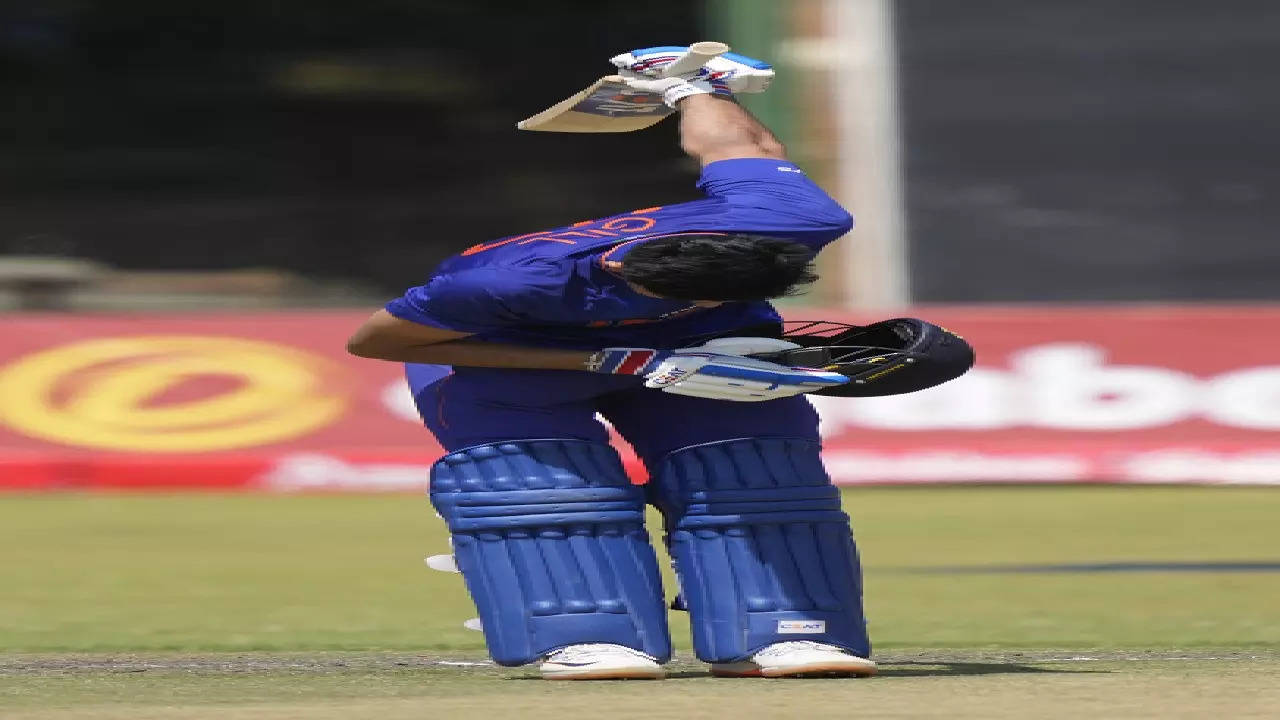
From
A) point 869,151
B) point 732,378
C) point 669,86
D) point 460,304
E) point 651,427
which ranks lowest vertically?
point 651,427

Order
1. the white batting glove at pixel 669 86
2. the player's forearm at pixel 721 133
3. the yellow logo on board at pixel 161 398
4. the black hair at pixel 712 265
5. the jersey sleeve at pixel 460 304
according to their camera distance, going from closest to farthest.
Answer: the black hair at pixel 712 265
the jersey sleeve at pixel 460 304
the player's forearm at pixel 721 133
the white batting glove at pixel 669 86
the yellow logo on board at pixel 161 398

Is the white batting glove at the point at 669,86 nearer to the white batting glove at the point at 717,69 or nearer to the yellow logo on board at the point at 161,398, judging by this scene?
the white batting glove at the point at 717,69

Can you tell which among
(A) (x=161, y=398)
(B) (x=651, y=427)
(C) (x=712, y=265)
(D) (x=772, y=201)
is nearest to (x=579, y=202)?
(A) (x=161, y=398)

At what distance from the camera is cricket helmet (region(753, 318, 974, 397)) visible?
491cm

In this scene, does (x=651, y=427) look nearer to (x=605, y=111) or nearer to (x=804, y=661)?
(x=804, y=661)

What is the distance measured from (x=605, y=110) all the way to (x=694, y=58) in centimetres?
38

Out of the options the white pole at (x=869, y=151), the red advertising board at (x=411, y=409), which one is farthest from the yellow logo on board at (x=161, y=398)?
the white pole at (x=869, y=151)

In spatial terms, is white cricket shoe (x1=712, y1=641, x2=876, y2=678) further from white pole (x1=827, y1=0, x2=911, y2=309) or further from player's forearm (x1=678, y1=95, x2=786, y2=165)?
white pole (x1=827, y1=0, x2=911, y2=309)

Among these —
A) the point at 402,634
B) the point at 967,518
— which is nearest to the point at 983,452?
the point at 967,518

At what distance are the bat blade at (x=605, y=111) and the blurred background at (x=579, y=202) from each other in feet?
24.1

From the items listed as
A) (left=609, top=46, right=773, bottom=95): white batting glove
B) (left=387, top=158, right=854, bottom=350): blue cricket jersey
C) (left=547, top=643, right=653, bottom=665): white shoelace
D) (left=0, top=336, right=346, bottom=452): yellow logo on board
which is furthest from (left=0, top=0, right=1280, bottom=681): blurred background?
(left=609, top=46, right=773, bottom=95): white batting glove

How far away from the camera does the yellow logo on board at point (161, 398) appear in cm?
1299

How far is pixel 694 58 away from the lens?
514cm

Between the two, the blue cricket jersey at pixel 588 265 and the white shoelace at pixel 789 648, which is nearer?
the blue cricket jersey at pixel 588 265
